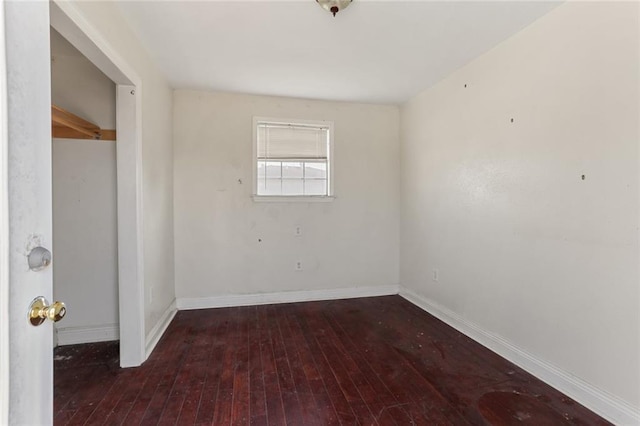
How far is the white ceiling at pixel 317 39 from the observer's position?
6.27ft

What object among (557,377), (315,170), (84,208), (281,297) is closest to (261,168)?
(315,170)

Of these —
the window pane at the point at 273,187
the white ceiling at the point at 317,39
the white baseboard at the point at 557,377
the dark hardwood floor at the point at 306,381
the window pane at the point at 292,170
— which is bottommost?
the dark hardwood floor at the point at 306,381

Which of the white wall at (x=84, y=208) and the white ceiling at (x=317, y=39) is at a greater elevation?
the white ceiling at (x=317, y=39)

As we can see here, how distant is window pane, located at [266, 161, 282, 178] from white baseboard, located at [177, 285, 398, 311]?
4.56ft

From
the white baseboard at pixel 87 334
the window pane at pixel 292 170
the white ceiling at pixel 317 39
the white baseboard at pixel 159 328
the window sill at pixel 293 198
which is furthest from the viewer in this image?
the window pane at pixel 292 170

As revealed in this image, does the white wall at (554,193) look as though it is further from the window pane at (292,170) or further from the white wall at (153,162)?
the white wall at (153,162)

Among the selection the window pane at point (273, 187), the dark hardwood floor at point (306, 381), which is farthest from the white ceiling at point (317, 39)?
the dark hardwood floor at point (306, 381)

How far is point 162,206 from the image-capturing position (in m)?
2.85

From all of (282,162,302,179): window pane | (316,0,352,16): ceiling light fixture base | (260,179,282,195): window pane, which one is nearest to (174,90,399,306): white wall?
(260,179,282,195): window pane

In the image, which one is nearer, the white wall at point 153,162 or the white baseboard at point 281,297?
the white wall at point 153,162

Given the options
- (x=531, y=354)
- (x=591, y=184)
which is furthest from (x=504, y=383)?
(x=591, y=184)

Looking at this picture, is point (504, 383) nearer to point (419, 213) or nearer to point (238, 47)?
point (419, 213)

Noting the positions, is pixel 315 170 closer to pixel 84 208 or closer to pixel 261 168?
A: pixel 261 168

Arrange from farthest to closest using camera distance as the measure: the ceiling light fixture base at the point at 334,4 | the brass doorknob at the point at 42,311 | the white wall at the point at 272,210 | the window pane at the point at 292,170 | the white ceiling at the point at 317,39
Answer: the window pane at the point at 292,170
the white wall at the point at 272,210
the white ceiling at the point at 317,39
the ceiling light fixture base at the point at 334,4
the brass doorknob at the point at 42,311
